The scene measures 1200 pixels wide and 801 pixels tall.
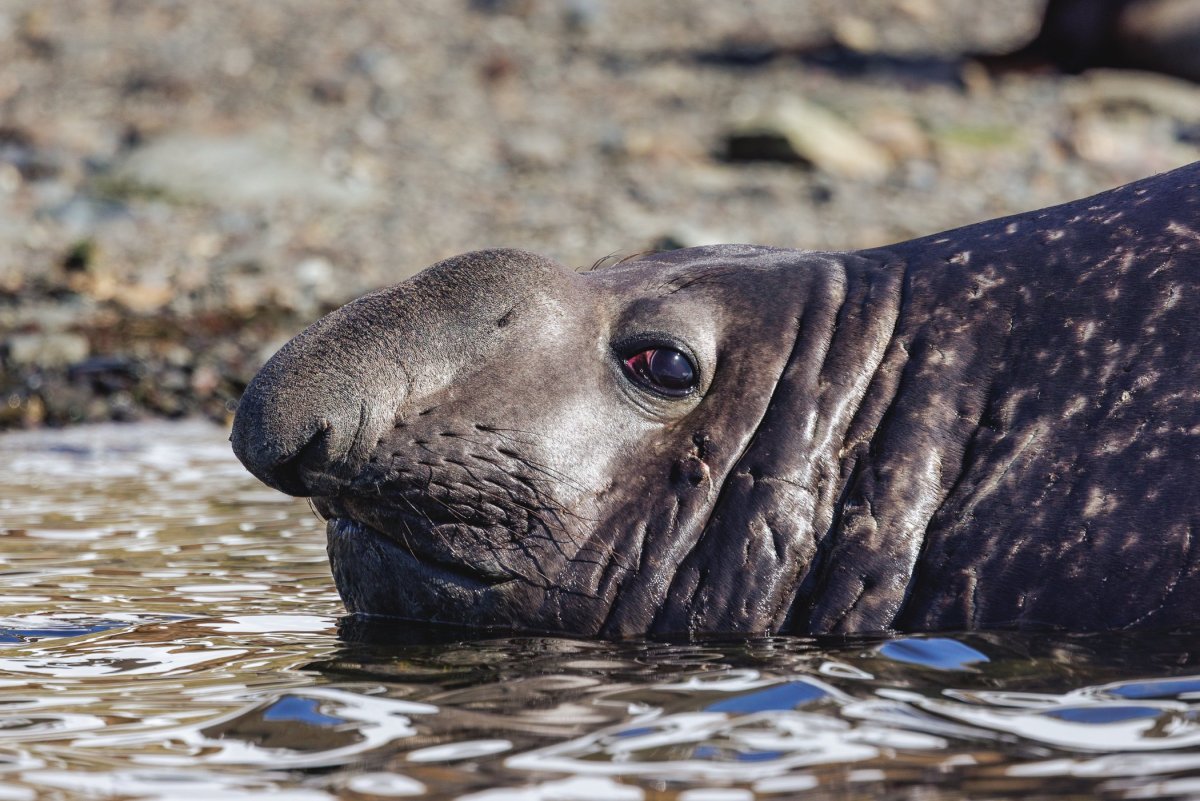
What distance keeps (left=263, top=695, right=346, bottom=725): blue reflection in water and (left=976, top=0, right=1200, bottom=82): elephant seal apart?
15.2 metres

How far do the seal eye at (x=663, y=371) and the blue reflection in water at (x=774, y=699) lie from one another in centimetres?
108

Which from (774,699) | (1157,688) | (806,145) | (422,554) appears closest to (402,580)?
(422,554)

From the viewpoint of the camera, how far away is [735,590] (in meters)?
4.71

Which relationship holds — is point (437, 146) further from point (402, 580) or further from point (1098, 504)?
point (1098, 504)

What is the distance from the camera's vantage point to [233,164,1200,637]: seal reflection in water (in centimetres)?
460

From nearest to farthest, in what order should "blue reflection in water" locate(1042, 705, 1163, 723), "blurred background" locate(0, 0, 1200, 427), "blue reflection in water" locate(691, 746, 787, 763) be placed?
"blue reflection in water" locate(691, 746, 787, 763) → "blue reflection in water" locate(1042, 705, 1163, 723) → "blurred background" locate(0, 0, 1200, 427)

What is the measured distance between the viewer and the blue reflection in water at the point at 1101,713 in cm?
372

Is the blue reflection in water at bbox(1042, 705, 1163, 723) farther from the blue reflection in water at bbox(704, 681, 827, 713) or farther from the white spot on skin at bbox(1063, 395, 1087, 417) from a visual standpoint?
the white spot on skin at bbox(1063, 395, 1087, 417)

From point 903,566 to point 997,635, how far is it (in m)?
0.31

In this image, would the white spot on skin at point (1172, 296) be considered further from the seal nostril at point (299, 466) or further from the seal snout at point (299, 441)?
the seal nostril at point (299, 466)

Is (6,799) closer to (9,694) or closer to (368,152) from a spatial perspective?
(9,694)

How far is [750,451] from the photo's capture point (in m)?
4.80

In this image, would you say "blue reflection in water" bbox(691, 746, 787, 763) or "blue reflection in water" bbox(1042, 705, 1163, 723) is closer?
"blue reflection in water" bbox(691, 746, 787, 763)

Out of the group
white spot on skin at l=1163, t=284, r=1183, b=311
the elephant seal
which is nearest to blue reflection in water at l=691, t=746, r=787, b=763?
white spot on skin at l=1163, t=284, r=1183, b=311
